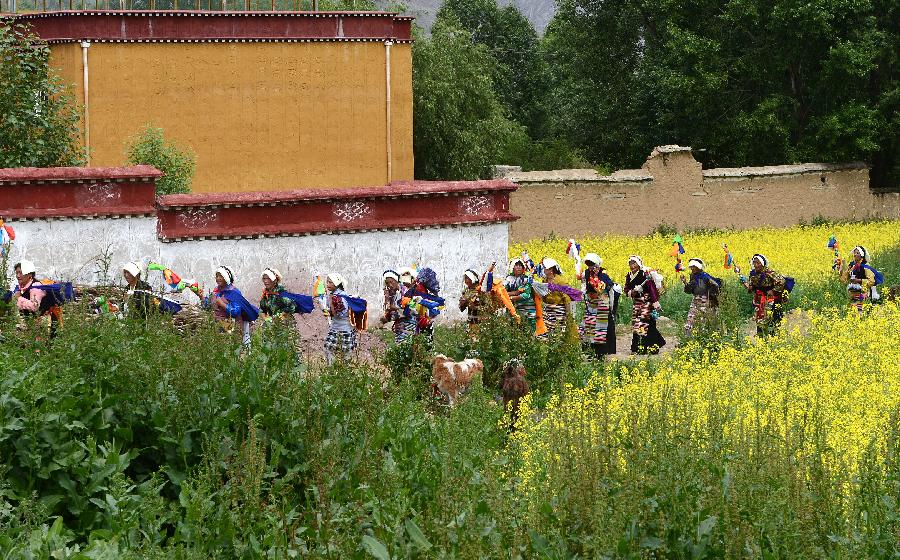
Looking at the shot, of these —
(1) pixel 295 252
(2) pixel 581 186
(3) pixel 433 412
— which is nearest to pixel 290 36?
(1) pixel 295 252

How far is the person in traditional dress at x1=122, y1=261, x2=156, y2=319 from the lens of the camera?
1344 centimetres

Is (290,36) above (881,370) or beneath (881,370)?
above

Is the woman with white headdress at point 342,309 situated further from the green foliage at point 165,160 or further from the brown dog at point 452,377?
the green foliage at point 165,160

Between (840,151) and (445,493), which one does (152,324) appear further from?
(840,151)

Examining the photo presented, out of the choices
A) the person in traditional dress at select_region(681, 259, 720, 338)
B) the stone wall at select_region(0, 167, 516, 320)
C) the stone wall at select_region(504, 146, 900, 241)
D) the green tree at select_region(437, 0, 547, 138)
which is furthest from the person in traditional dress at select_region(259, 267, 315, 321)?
the green tree at select_region(437, 0, 547, 138)

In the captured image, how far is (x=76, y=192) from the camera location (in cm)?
1852

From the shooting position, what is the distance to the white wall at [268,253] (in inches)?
723

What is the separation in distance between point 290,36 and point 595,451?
17706 millimetres

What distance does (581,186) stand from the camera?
33125 millimetres

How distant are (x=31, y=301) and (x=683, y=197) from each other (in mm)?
21676

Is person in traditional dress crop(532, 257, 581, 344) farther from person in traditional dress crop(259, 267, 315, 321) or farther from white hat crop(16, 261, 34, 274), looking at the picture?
white hat crop(16, 261, 34, 274)

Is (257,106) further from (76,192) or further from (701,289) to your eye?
(701,289)

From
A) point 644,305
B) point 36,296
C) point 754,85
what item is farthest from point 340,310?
point 754,85

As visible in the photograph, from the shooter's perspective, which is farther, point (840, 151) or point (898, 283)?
point (840, 151)
